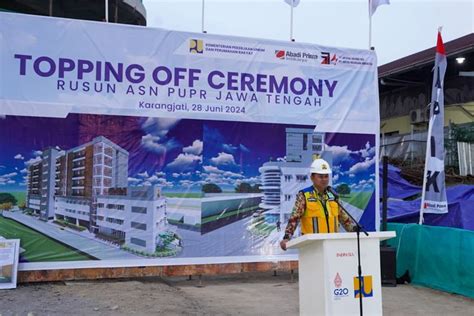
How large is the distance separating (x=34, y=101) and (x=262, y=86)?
383 centimetres

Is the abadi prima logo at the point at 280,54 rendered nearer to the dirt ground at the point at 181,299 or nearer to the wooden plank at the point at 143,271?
the wooden plank at the point at 143,271

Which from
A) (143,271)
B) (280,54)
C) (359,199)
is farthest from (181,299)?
(280,54)

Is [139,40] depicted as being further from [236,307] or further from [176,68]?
[236,307]

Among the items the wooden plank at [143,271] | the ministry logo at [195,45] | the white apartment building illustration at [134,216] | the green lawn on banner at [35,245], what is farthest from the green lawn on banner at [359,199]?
the green lawn on banner at [35,245]

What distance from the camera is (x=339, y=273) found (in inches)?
170

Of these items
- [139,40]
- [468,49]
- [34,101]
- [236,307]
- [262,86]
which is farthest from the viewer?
[468,49]

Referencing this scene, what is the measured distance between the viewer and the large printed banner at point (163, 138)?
8281 mm

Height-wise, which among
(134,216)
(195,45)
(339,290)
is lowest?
(339,290)

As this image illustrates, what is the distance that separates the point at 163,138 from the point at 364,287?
17.1ft

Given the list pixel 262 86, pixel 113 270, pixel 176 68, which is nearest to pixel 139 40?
pixel 176 68

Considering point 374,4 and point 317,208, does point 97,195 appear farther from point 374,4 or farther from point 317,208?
point 374,4

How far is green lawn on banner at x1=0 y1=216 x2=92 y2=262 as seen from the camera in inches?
322

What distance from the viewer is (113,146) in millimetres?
8633

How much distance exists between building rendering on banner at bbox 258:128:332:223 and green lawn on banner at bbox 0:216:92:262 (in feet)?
11.1
